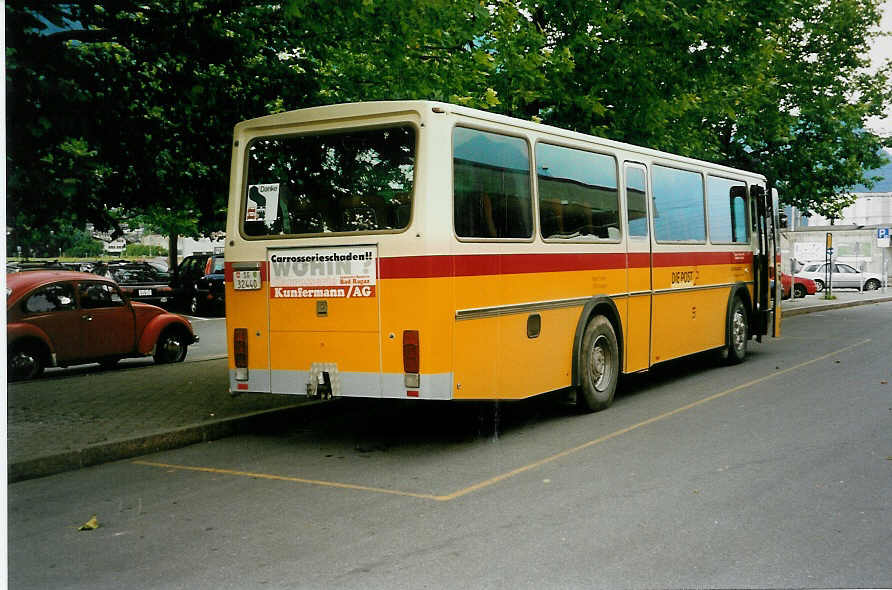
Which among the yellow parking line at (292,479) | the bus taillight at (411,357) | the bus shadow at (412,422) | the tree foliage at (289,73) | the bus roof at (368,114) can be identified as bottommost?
the yellow parking line at (292,479)

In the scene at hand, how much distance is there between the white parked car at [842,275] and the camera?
4409 cm

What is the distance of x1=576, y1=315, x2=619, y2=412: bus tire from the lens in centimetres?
992

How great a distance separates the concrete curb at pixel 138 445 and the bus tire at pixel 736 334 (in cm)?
707

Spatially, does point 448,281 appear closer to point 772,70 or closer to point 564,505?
point 564,505

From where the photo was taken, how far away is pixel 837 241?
192 feet

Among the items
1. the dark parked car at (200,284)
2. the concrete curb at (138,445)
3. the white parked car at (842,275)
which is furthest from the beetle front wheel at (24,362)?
the white parked car at (842,275)

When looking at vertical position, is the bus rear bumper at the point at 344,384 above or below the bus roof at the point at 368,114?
below

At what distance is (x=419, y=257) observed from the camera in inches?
310

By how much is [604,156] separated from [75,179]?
5.74 m

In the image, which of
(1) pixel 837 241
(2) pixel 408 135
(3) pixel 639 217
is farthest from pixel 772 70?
(1) pixel 837 241

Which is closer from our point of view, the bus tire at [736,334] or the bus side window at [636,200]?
the bus side window at [636,200]

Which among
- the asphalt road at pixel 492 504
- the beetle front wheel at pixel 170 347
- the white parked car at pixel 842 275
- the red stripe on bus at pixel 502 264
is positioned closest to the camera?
the asphalt road at pixel 492 504

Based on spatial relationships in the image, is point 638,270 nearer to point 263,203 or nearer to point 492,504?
point 263,203

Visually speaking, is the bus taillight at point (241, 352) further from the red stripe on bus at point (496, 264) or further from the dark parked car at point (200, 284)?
the dark parked car at point (200, 284)
